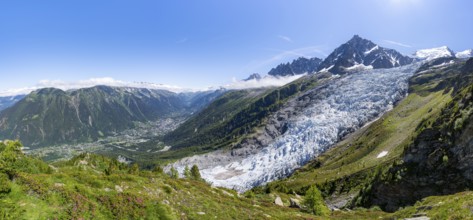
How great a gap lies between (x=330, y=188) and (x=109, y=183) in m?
127

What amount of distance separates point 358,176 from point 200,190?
114275 mm

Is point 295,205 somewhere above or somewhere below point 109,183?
below

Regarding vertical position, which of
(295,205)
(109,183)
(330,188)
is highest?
(109,183)

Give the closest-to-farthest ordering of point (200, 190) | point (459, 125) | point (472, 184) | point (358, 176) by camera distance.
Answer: point (200, 190) < point (472, 184) < point (459, 125) < point (358, 176)

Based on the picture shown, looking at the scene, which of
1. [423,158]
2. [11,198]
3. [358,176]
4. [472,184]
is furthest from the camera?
[358,176]

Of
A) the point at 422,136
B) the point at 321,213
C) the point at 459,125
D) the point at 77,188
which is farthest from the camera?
the point at 422,136

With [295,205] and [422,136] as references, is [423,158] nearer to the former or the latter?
[422,136]

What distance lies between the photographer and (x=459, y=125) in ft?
242

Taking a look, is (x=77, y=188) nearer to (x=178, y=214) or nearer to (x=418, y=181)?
(x=178, y=214)

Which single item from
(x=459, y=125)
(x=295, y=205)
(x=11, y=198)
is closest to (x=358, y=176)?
(x=459, y=125)

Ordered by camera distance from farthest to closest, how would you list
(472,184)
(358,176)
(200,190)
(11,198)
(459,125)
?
(358,176)
(459,125)
(472,184)
(200,190)
(11,198)

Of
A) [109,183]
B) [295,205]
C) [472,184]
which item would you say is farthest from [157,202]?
[472,184]

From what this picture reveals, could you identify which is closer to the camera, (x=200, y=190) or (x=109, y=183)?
(x=109, y=183)

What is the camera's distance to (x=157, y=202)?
29781mm
